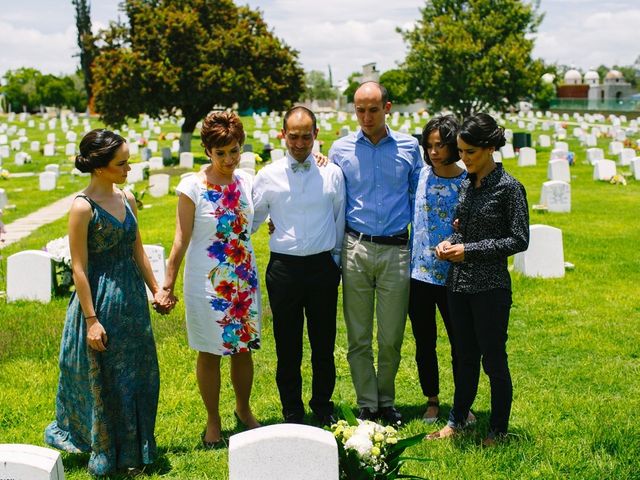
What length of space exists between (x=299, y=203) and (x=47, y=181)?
58.0 feet

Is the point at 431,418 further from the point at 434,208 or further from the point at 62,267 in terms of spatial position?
the point at 62,267

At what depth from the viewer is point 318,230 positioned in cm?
471

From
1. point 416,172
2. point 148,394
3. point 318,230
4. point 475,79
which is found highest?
point 475,79

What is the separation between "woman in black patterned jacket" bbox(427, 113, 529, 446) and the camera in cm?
432

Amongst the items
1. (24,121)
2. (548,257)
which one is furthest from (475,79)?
(24,121)

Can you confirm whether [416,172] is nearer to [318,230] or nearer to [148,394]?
[318,230]

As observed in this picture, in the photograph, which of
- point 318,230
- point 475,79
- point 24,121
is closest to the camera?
point 318,230

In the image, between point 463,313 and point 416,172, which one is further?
point 416,172

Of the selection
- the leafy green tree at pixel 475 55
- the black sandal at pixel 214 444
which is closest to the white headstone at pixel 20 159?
the leafy green tree at pixel 475 55

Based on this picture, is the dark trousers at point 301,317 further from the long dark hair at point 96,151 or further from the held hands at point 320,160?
the long dark hair at point 96,151

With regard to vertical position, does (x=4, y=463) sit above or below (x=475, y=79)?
below

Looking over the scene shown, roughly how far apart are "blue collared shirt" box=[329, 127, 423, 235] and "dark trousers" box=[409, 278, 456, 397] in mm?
432

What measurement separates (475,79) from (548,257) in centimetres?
2214

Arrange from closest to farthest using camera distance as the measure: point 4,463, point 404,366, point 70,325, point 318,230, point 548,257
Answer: point 4,463 → point 70,325 → point 318,230 → point 404,366 → point 548,257
